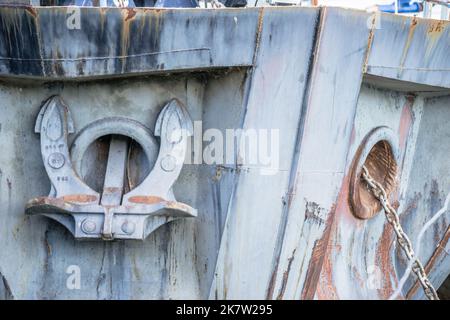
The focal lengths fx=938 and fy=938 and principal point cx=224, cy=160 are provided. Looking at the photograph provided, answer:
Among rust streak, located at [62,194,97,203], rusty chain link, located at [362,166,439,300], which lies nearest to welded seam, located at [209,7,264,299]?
rust streak, located at [62,194,97,203]

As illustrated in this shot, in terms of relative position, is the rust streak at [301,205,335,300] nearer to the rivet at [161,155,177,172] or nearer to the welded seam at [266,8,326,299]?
the welded seam at [266,8,326,299]

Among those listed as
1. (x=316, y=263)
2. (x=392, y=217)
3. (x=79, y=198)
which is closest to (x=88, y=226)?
(x=79, y=198)

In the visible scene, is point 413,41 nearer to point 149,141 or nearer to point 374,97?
point 374,97

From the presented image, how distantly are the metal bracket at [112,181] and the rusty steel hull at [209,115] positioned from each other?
0.09 metres

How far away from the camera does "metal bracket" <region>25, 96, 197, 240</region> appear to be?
16.7 ft

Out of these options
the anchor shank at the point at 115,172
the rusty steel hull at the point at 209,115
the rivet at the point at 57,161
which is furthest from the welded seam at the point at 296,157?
the rivet at the point at 57,161

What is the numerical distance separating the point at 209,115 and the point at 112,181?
659 mm

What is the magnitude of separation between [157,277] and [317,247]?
3.07ft

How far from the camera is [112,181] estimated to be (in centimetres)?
526

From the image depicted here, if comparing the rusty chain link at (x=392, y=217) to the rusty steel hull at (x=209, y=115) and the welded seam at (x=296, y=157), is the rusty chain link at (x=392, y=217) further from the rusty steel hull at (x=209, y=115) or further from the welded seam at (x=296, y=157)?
the welded seam at (x=296, y=157)

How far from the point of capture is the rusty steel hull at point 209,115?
16.5ft

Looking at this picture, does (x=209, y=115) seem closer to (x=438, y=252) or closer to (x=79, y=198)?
(x=79, y=198)

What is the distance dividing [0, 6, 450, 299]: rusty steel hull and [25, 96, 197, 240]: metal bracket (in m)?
0.09

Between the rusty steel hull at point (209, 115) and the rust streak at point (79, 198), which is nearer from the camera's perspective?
the rusty steel hull at point (209, 115)
